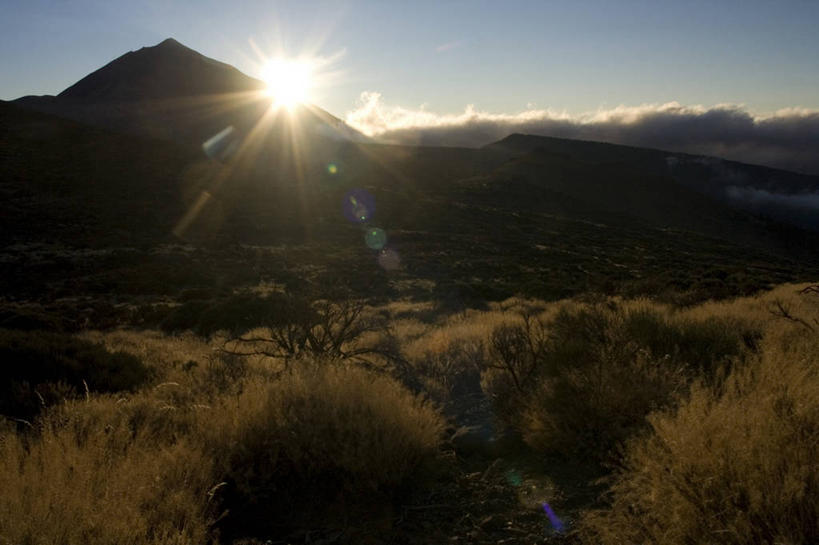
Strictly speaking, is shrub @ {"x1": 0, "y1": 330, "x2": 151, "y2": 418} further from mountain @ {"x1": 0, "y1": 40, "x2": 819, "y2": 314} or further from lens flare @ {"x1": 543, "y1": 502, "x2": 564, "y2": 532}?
mountain @ {"x1": 0, "y1": 40, "x2": 819, "y2": 314}

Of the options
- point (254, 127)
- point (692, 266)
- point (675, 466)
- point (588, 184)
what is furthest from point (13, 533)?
point (254, 127)

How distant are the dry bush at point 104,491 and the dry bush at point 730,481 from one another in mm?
2384

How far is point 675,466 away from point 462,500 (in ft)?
5.32

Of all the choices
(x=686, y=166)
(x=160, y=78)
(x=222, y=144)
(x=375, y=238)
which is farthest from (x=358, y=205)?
(x=686, y=166)

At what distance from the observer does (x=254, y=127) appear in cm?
12088

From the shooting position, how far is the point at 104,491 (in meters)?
2.97

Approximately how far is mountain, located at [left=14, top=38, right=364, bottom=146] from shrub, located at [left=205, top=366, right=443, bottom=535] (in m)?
114

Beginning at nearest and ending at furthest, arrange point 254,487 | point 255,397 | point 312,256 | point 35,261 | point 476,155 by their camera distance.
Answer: point 254,487 → point 255,397 → point 35,261 → point 312,256 → point 476,155

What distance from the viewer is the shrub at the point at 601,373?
4316mm

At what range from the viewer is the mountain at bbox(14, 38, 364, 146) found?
111 m

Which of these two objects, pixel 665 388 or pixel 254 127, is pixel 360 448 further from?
pixel 254 127

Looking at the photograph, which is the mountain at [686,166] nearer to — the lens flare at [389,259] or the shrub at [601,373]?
the lens flare at [389,259]

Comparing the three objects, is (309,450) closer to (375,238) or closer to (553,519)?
(553,519)

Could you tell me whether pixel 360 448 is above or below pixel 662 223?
above
